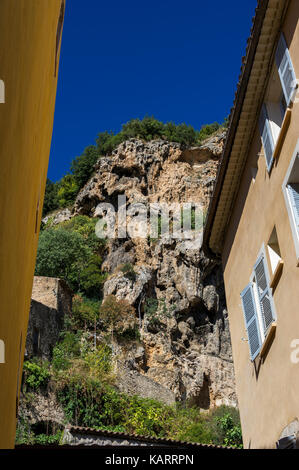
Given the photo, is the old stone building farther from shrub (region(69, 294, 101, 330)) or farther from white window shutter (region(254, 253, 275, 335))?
white window shutter (region(254, 253, 275, 335))

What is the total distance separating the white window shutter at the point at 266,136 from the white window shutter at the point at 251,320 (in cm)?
212

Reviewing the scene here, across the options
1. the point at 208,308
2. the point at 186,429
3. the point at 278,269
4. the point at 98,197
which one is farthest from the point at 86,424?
the point at 98,197

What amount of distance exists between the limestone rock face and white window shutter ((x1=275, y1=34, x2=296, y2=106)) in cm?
1750

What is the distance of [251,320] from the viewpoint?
8672mm

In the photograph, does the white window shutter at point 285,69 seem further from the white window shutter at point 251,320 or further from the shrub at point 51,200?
the shrub at point 51,200

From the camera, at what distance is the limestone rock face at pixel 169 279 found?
26.8m

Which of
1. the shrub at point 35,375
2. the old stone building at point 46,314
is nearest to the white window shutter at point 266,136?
the shrub at point 35,375

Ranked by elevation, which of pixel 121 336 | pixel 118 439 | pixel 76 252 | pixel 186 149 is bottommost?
pixel 118 439

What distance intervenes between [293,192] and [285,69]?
66.6 inches

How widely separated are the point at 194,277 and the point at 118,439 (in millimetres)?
17096

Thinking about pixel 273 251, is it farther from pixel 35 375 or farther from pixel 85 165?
pixel 85 165

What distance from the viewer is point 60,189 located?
45.5 m

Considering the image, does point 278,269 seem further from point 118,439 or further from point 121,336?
point 121,336

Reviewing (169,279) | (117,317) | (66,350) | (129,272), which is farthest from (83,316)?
(169,279)
